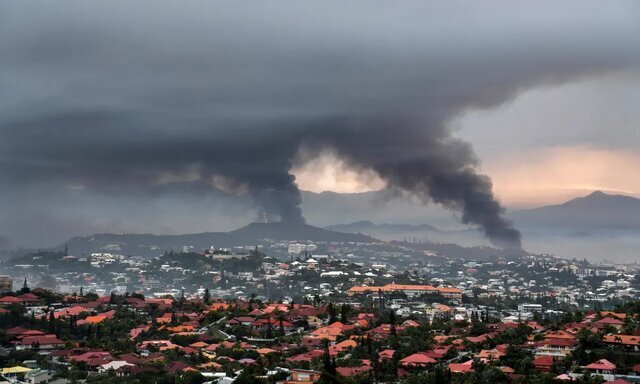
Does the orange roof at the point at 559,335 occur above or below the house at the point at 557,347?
above

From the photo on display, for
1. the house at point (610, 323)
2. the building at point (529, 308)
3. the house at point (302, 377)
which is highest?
the house at point (610, 323)

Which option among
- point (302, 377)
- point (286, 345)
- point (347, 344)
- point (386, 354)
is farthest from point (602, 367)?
point (286, 345)

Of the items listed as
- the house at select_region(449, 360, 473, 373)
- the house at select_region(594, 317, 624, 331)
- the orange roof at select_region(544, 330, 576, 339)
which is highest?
the house at select_region(594, 317, 624, 331)

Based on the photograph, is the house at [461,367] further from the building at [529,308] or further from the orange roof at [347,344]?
the building at [529,308]

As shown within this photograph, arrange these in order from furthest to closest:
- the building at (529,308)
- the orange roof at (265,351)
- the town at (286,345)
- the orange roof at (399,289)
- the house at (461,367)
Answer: the orange roof at (399,289) → the building at (529,308) → the orange roof at (265,351) → the town at (286,345) → the house at (461,367)

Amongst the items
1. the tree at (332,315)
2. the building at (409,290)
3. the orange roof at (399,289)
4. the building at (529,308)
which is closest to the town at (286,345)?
the tree at (332,315)

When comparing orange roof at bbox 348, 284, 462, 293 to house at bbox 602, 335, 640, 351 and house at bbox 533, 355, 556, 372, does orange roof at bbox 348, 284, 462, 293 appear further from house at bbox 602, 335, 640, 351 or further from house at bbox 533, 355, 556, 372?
house at bbox 533, 355, 556, 372

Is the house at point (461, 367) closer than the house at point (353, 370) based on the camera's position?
Yes

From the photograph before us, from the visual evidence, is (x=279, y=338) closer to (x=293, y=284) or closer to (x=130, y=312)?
(x=130, y=312)

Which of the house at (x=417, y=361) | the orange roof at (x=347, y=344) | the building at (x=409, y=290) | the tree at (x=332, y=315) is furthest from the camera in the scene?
the building at (x=409, y=290)

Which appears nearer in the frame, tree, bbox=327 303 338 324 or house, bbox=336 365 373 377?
house, bbox=336 365 373 377

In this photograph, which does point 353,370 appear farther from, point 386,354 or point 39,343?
point 39,343

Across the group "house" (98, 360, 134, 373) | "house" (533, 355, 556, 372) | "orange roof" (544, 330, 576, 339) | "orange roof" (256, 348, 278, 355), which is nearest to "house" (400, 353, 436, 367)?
"house" (533, 355, 556, 372)

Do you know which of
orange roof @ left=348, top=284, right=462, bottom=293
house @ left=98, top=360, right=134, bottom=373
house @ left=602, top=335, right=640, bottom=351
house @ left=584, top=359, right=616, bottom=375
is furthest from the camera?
orange roof @ left=348, top=284, right=462, bottom=293
